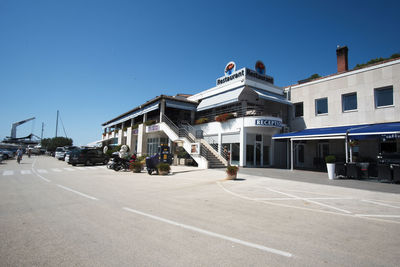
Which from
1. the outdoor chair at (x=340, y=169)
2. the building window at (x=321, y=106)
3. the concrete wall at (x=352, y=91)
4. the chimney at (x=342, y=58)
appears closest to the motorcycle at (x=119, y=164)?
the outdoor chair at (x=340, y=169)

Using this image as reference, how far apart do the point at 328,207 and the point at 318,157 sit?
14.8 meters

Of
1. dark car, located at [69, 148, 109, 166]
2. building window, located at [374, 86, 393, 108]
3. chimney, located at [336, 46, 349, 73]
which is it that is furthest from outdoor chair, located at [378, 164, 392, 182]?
dark car, located at [69, 148, 109, 166]

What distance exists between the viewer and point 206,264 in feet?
8.91

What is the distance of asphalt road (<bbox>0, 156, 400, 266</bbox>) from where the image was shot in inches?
114

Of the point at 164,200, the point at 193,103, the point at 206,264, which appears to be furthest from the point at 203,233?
the point at 193,103

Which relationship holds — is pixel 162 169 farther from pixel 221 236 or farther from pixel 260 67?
pixel 260 67

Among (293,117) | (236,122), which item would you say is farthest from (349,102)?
(236,122)

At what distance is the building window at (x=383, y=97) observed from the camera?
50.8 ft

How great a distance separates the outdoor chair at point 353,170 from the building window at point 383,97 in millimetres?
7059

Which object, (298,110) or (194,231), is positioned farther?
(298,110)

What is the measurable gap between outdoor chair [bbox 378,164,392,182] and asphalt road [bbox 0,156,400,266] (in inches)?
197

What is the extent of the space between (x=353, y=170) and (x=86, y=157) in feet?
66.5

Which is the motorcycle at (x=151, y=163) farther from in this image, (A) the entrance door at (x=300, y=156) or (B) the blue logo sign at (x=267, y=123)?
(A) the entrance door at (x=300, y=156)

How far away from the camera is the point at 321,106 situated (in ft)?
63.3
